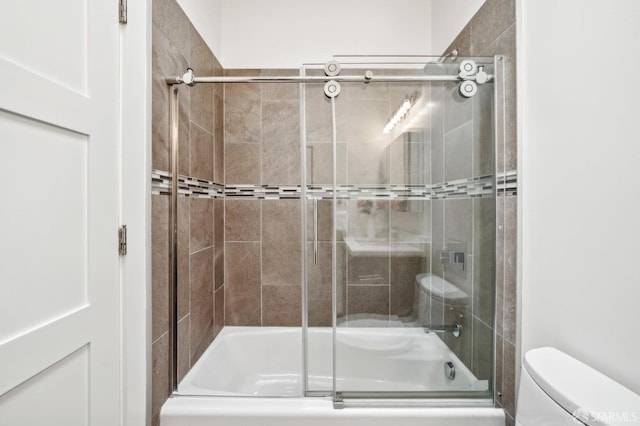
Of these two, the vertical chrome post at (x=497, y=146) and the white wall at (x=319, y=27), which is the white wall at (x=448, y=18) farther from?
the vertical chrome post at (x=497, y=146)

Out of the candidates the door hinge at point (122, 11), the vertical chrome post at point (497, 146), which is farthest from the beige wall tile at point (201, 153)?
the vertical chrome post at point (497, 146)

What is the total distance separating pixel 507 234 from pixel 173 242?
1.42 meters

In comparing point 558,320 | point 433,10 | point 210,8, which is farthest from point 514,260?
point 210,8

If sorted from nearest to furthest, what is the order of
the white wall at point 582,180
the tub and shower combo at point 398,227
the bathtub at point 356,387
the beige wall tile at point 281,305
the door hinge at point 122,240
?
the white wall at point 582,180 → the door hinge at point 122,240 → the bathtub at point 356,387 → the tub and shower combo at point 398,227 → the beige wall tile at point 281,305

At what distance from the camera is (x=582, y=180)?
86cm

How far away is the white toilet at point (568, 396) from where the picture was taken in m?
0.62

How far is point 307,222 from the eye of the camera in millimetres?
1365

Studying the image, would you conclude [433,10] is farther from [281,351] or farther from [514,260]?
[281,351]

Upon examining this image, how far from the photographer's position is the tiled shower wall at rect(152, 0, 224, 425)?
116 cm

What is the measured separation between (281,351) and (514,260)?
1448 millimetres

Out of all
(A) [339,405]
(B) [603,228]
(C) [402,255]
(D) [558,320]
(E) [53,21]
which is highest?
(E) [53,21]

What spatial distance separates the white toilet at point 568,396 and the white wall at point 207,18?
6.68 feet

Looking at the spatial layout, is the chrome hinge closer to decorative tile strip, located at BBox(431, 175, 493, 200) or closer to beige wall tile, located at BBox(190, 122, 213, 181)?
decorative tile strip, located at BBox(431, 175, 493, 200)

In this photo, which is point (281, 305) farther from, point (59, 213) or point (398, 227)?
point (59, 213)
